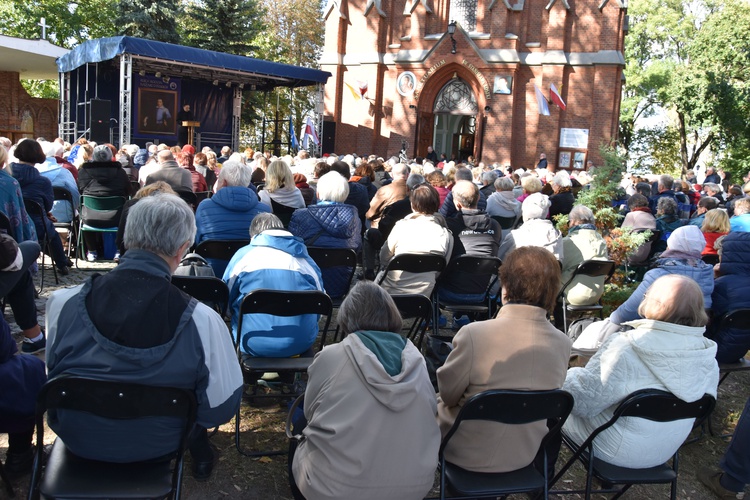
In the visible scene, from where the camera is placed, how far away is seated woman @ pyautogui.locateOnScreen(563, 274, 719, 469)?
2803 millimetres

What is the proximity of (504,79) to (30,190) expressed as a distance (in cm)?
1917

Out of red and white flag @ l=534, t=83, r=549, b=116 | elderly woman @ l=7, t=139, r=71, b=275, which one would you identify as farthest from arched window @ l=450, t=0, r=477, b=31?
elderly woman @ l=7, t=139, r=71, b=275

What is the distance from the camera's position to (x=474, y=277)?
539 centimetres

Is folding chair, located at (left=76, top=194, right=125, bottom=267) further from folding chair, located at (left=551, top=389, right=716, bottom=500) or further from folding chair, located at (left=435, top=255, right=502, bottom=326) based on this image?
folding chair, located at (left=551, top=389, right=716, bottom=500)

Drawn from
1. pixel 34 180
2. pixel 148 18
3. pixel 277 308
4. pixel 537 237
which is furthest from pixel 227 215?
pixel 148 18

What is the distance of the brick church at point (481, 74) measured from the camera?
21828mm

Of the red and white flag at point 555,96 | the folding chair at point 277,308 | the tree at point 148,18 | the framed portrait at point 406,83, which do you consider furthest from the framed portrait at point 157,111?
the folding chair at point 277,308

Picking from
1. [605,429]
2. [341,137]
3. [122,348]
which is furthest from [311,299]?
[341,137]

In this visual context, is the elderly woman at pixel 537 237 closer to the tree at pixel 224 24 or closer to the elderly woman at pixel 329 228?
the elderly woman at pixel 329 228

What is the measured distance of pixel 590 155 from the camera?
2202 cm

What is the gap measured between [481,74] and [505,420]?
2183 cm

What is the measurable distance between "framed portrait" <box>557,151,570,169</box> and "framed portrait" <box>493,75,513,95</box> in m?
2.91

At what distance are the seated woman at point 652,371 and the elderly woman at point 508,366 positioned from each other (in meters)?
0.30

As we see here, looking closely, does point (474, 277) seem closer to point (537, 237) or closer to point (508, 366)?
point (537, 237)
